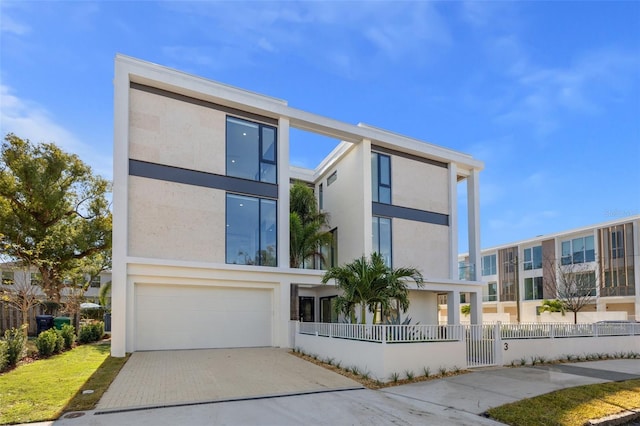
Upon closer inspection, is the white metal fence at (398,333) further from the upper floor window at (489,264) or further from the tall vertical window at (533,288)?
the upper floor window at (489,264)

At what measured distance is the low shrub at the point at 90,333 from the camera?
17.8m

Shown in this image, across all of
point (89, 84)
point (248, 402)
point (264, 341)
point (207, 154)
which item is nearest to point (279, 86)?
point (207, 154)

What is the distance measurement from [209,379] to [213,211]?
793 centimetres

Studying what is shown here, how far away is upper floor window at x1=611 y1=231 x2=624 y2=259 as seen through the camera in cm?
3478

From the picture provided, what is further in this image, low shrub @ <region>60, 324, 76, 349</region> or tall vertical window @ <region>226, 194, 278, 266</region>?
tall vertical window @ <region>226, 194, 278, 266</region>

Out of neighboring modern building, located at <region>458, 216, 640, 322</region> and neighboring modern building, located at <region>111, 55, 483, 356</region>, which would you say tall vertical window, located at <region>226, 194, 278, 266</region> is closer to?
neighboring modern building, located at <region>111, 55, 483, 356</region>

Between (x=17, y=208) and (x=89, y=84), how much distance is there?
11.9m

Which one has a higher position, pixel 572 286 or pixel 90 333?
pixel 572 286

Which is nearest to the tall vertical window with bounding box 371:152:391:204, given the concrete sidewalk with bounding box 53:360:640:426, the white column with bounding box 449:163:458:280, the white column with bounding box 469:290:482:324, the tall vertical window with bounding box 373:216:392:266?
the tall vertical window with bounding box 373:216:392:266

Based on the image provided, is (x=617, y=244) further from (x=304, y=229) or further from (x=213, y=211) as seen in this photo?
(x=213, y=211)

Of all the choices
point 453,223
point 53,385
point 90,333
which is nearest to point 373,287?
point 53,385

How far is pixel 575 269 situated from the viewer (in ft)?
121

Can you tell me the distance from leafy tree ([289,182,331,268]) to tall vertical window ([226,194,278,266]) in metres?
1.53

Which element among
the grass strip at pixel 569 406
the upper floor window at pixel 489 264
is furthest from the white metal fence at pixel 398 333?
the upper floor window at pixel 489 264
